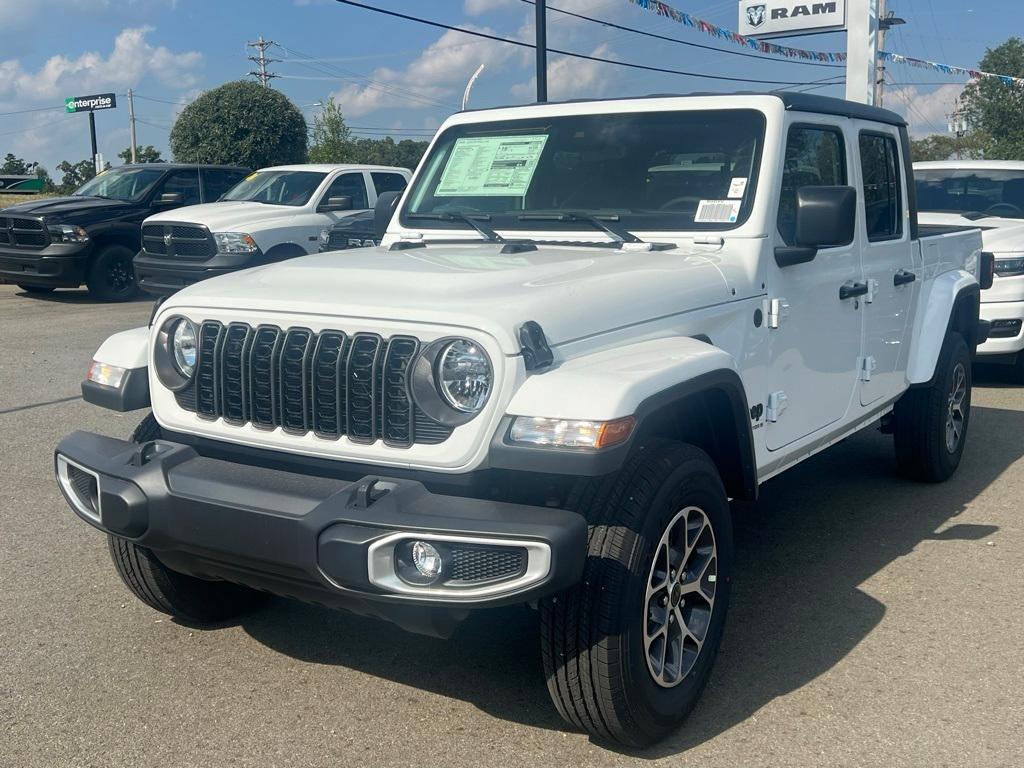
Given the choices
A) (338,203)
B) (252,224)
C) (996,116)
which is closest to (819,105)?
(338,203)

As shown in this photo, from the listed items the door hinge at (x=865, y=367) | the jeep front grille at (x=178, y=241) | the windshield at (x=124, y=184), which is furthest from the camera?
the windshield at (x=124, y=184)

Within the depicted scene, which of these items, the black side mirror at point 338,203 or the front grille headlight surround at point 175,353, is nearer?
the front grille headlight surround at point 175,353

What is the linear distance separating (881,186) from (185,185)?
11821mm

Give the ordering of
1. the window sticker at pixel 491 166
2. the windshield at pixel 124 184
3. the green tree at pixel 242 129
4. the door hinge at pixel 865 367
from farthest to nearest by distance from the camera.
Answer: the green tree at pixel 242 129 < the windshield at pixel 124 184 < the door hinge at pixel 865 367 < the window sticker at pixel 491 166

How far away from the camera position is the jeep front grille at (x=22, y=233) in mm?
13898

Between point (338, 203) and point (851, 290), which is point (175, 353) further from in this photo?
point (338, 203)

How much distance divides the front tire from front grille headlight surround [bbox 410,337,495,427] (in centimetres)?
42

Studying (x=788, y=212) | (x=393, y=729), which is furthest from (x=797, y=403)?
(x=393, y=729)

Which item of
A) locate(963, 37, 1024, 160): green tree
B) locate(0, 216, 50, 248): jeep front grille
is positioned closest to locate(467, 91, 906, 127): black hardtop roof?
locate(0, 216, 50, 248): jeep front grille

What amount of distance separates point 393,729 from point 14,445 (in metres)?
4.36

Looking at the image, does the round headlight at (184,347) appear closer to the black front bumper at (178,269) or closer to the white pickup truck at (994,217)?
the white pickup truck at (994,217)

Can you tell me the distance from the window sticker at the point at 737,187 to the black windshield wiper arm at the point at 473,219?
901 millimetres

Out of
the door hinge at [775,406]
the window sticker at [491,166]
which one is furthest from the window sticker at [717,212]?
the window sticker at [491,166]

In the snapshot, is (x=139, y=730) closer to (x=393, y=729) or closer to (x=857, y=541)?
(x=393, y=729)
